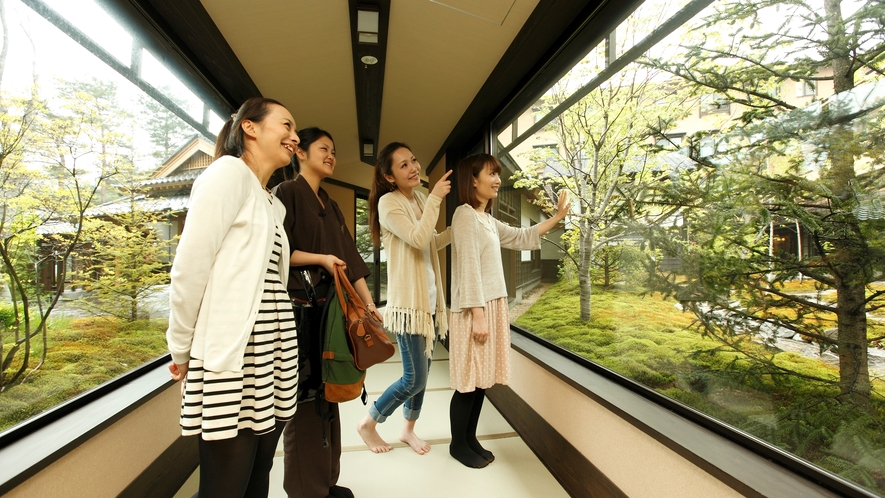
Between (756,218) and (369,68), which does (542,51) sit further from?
(756,218)

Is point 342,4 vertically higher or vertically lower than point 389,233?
higher

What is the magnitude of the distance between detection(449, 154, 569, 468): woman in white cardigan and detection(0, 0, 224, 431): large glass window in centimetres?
131

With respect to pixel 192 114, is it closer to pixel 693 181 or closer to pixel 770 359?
pixel 693 181

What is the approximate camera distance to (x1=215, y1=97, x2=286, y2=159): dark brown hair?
3.59 ft

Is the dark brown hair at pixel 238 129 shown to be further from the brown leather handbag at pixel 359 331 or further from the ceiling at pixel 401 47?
the ceiling at pixel 401 47

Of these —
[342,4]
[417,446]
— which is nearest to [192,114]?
[342,4]

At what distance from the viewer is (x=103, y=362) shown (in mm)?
1559

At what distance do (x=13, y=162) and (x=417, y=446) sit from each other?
1863mm

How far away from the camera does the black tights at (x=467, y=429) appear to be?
1.86 m

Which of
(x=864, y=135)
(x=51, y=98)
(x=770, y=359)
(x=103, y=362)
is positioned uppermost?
(x=51, y=98)

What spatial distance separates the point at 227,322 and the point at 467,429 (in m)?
1.39

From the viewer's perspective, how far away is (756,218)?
1.05m

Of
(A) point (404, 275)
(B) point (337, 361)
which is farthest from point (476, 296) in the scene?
(B) point (337, 361)

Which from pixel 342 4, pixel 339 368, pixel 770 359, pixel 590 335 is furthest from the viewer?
pixel 342 4
